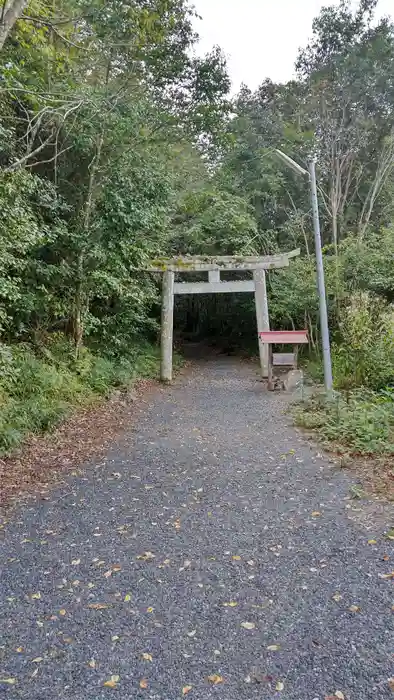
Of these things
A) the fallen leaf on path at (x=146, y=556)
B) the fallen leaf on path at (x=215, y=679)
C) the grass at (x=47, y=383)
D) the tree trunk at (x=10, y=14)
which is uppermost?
the tree trunk at (x=10, y=14)

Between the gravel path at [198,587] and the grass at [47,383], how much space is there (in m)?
1.31

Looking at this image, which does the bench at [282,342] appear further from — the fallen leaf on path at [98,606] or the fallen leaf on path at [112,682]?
the fallen leaf on path at [112,682]

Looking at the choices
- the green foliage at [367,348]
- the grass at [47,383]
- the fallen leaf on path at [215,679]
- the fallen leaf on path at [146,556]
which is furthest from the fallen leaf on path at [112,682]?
the green foliage at [367,348]

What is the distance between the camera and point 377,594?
7.68 ft

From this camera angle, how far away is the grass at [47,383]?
199 inches

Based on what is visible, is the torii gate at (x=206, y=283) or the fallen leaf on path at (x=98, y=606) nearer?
the fallen leaf on path at (x=98, y=606)

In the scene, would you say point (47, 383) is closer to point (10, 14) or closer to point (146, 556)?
point (146, 556)

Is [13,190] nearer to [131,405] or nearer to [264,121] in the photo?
[131,405]

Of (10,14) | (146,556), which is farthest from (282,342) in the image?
(10,14)

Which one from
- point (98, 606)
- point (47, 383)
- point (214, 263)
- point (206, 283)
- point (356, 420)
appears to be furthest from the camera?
point (206, 283)

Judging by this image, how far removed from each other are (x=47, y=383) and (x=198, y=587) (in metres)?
4.45

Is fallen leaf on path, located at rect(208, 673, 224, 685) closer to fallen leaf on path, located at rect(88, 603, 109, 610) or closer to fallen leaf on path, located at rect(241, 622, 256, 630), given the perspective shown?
fallen leaf on path, located at rect(241, 622, 256, 630)

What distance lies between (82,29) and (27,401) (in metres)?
6.51

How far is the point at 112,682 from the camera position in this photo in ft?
5.96
